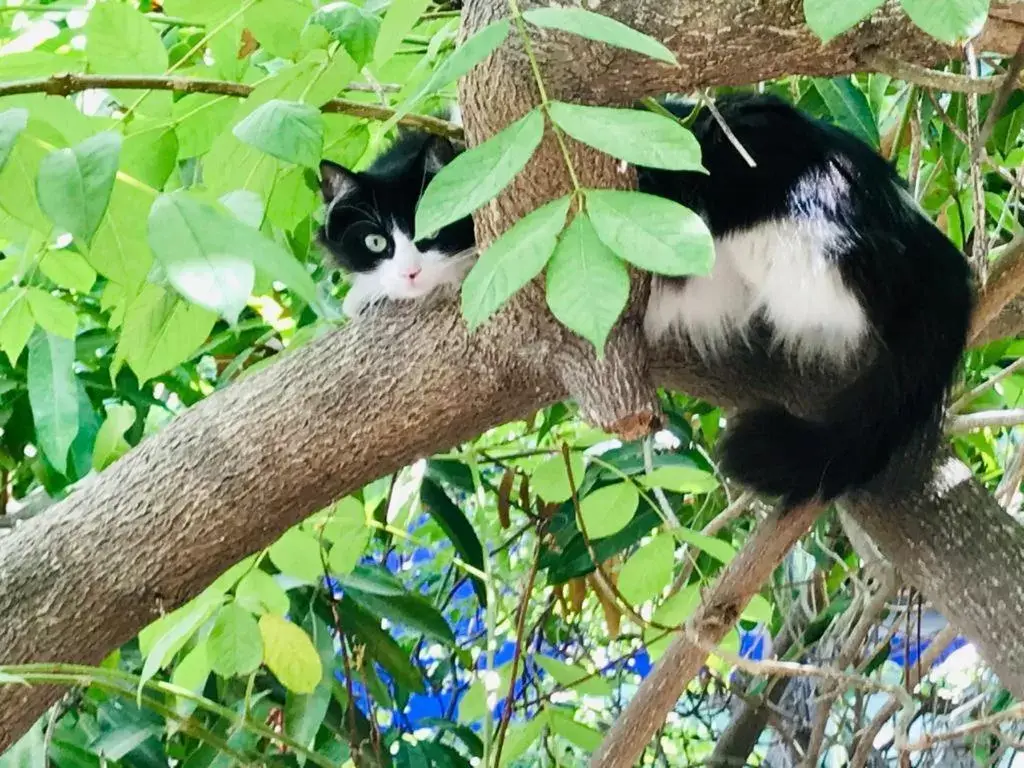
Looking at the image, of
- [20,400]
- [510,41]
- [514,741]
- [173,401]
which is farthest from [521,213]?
[173,401]

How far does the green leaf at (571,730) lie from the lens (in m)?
1.27

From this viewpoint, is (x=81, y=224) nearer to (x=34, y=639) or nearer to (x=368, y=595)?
(x=34, y=639)

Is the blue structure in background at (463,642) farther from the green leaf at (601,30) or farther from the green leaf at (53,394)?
the green leaf at (601,30)

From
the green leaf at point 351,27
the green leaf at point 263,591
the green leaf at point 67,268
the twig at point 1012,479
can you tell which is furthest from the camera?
the twig at point 1012,479

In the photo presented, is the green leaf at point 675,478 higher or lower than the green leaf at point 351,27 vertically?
lower

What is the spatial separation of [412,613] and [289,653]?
1.27ft


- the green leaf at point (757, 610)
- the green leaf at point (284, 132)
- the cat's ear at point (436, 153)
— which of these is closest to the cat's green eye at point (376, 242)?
the cat's ear at point (436, 153)

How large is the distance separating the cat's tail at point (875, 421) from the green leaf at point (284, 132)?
68 cm

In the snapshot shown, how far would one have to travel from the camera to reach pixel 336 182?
1313mm

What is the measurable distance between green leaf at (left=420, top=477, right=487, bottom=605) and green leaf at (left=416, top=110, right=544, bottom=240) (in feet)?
3.23

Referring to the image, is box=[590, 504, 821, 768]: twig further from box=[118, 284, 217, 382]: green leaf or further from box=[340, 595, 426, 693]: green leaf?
box=[118, 284, 217, 382]: green leaf

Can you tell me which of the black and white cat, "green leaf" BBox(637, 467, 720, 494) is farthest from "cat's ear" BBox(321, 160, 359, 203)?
"green leaf" BBox(637, 467, 720, 494)

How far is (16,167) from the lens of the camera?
569 millimetres

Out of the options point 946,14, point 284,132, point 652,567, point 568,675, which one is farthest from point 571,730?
point 946,14
